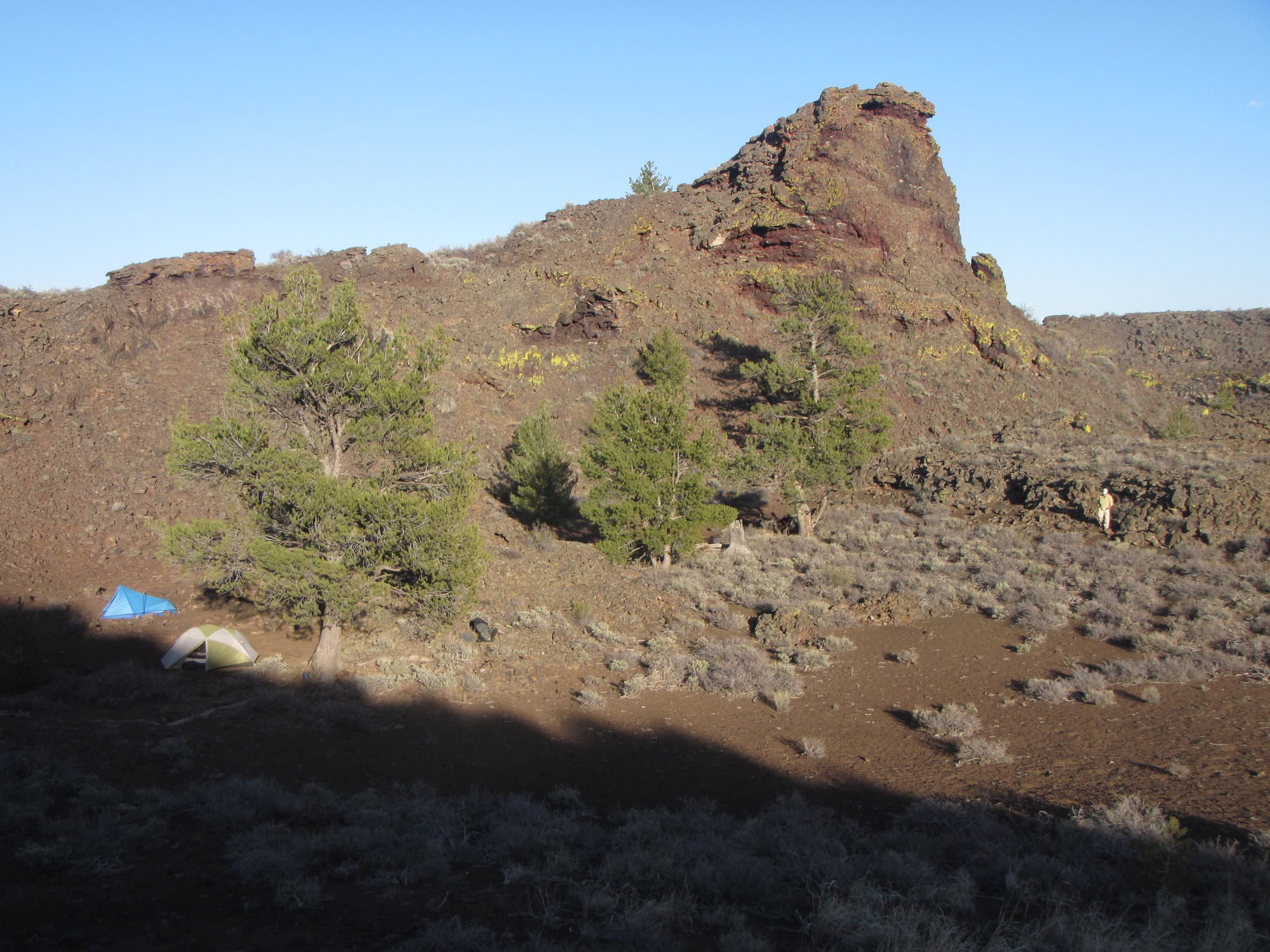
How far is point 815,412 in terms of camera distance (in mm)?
25344

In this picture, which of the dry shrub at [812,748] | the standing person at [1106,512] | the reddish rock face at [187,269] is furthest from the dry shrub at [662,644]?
the reddish rock face at [187,269]

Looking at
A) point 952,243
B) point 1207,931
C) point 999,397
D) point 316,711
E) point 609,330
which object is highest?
point 952,243

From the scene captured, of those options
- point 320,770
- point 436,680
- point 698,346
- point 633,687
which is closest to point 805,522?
point 633,687

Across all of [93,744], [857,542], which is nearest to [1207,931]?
[93,744]

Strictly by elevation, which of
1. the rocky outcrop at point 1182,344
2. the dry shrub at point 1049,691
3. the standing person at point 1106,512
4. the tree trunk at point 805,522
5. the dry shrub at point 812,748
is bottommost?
the dry shrub at point 812,748

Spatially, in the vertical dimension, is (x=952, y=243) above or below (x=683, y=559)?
above

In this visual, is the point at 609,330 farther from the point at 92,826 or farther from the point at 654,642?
the point at 92,826

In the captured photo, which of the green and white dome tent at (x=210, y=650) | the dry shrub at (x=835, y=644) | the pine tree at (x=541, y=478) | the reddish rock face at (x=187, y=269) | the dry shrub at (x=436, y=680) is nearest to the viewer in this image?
the dry shrub at (x=436, y=680)

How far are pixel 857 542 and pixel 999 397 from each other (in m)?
19.7

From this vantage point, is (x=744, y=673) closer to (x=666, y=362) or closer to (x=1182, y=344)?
(x=666, y=362)

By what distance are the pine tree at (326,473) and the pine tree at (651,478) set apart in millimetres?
6559

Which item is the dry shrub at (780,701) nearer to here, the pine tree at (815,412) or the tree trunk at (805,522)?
the pine tree at (815,412)

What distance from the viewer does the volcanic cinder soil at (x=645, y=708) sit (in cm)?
483

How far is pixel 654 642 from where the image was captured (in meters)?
14.0
